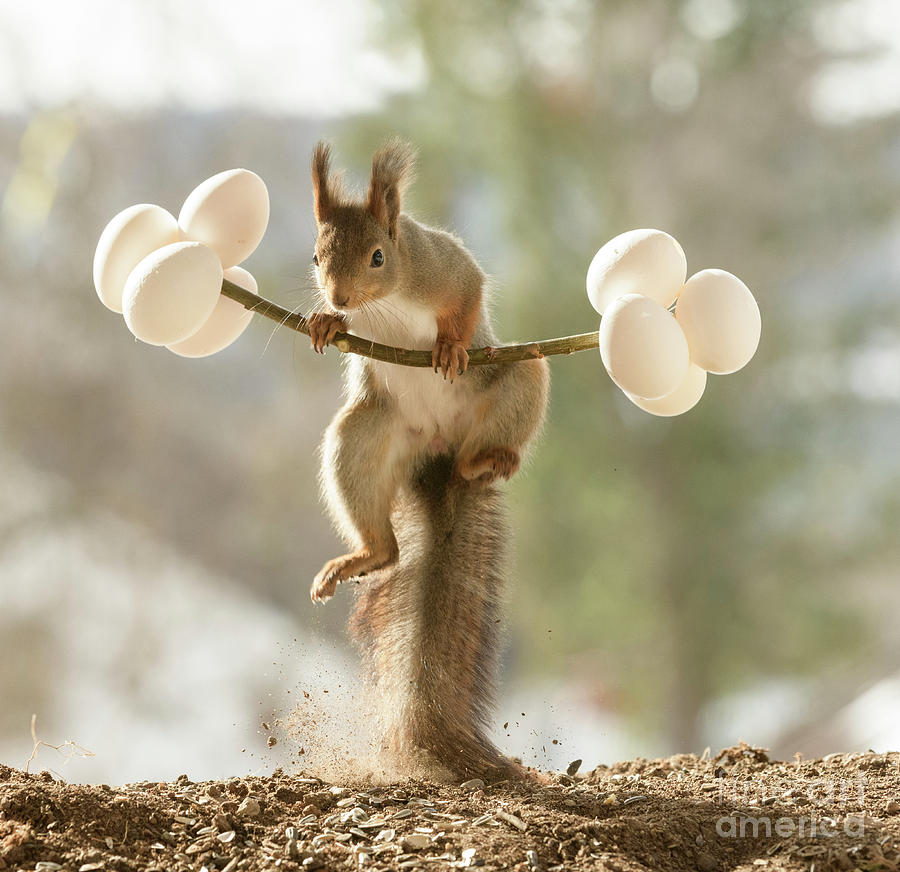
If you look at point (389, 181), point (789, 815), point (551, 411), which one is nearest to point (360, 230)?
point (389, 181)

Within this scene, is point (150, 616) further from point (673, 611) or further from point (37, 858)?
point (37, 858)

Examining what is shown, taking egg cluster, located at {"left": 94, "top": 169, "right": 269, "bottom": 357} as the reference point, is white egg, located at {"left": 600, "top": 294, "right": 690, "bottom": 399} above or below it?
below

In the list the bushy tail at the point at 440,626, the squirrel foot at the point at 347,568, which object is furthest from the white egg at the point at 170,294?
the bushy tail at the point at 440,626

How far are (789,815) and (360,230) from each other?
100cm

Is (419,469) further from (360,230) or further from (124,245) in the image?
(124,245)

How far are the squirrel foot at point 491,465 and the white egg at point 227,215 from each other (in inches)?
19.1

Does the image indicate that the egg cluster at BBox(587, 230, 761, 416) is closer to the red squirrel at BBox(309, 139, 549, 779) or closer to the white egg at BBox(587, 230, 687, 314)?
the white egg at BBox(587, 230, 687, 314)

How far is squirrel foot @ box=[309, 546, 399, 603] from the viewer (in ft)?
5.33

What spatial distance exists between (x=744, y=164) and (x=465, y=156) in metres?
1.07

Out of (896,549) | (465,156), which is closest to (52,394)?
(465,156)

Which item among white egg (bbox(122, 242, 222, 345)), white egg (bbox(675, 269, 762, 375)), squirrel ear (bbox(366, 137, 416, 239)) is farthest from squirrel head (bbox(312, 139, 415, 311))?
white egg (bbox(675, 269, 762, 375))

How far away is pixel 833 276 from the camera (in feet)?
13.2

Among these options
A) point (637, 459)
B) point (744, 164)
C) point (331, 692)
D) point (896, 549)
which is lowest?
point (331, 692)

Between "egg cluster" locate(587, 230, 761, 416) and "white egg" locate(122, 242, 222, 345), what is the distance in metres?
0.49
